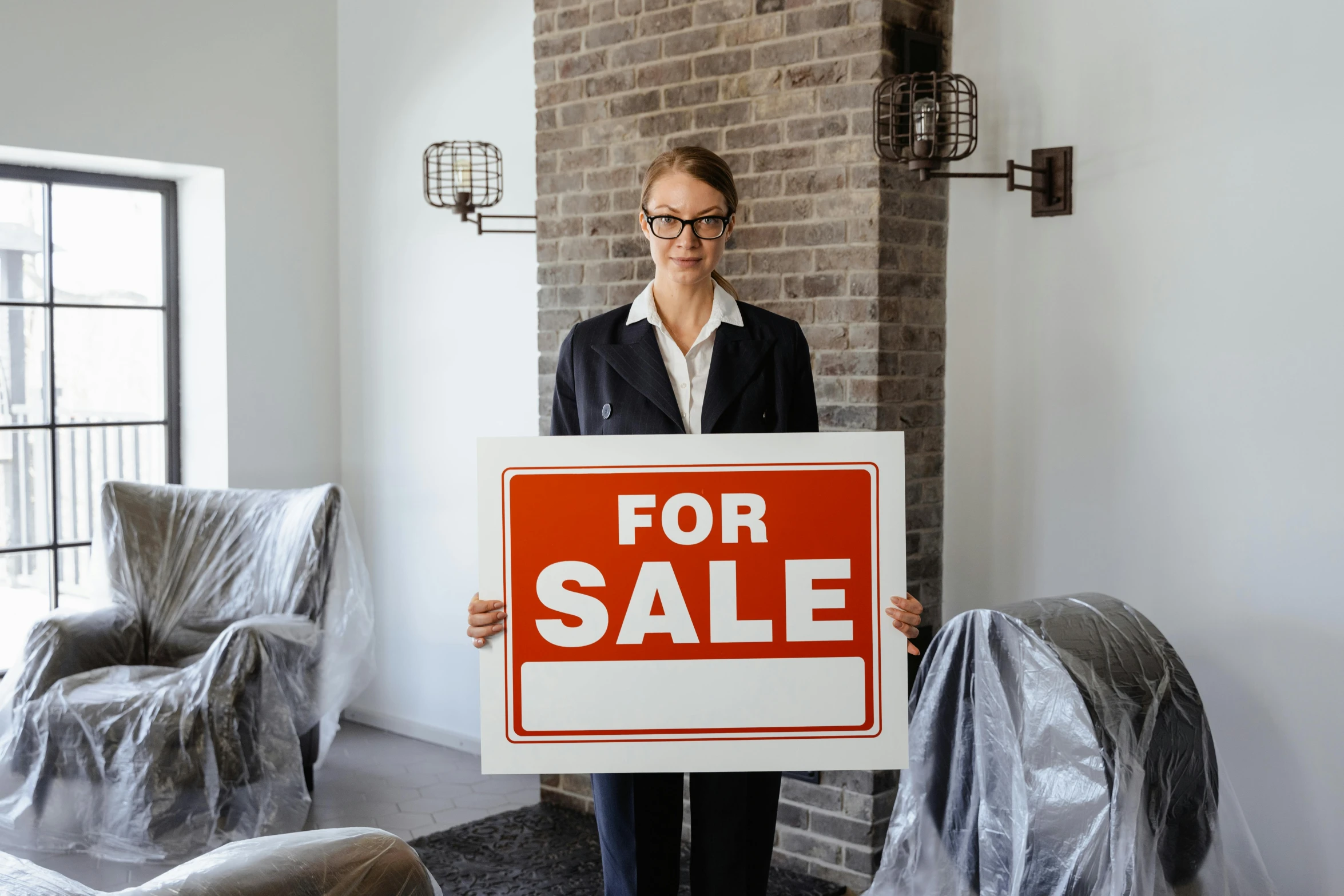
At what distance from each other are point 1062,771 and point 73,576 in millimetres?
3514

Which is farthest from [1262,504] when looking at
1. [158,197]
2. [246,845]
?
[158,197]

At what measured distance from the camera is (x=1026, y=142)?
2881 mm

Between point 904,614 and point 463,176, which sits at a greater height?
point 463,176

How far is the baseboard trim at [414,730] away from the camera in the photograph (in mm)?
4199

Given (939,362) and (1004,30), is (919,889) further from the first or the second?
(1004,30)

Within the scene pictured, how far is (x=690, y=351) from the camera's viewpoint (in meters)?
1.86

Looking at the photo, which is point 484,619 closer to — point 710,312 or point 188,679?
point 710,312

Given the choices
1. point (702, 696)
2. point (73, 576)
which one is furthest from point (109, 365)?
point (702, 696)

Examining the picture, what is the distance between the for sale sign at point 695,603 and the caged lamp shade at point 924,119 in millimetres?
1277

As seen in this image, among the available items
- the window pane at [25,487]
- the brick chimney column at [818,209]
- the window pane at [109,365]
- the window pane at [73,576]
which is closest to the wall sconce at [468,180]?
the brick chimney column at [818,209]

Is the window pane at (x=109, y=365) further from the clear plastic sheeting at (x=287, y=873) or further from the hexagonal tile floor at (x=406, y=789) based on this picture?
the clear plastic sheeting at (x=287, y=873)

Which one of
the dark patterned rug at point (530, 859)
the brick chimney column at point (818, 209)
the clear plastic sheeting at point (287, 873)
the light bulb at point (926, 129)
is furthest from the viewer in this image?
the dark patterned rug at point (530, 859)

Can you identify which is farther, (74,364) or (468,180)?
(74,364)

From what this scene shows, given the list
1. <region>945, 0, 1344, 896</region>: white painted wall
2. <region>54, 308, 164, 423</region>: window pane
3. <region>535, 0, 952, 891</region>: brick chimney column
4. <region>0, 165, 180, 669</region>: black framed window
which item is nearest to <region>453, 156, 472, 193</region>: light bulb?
<region>535, 0, 952, 891</region>: brick chimney column
